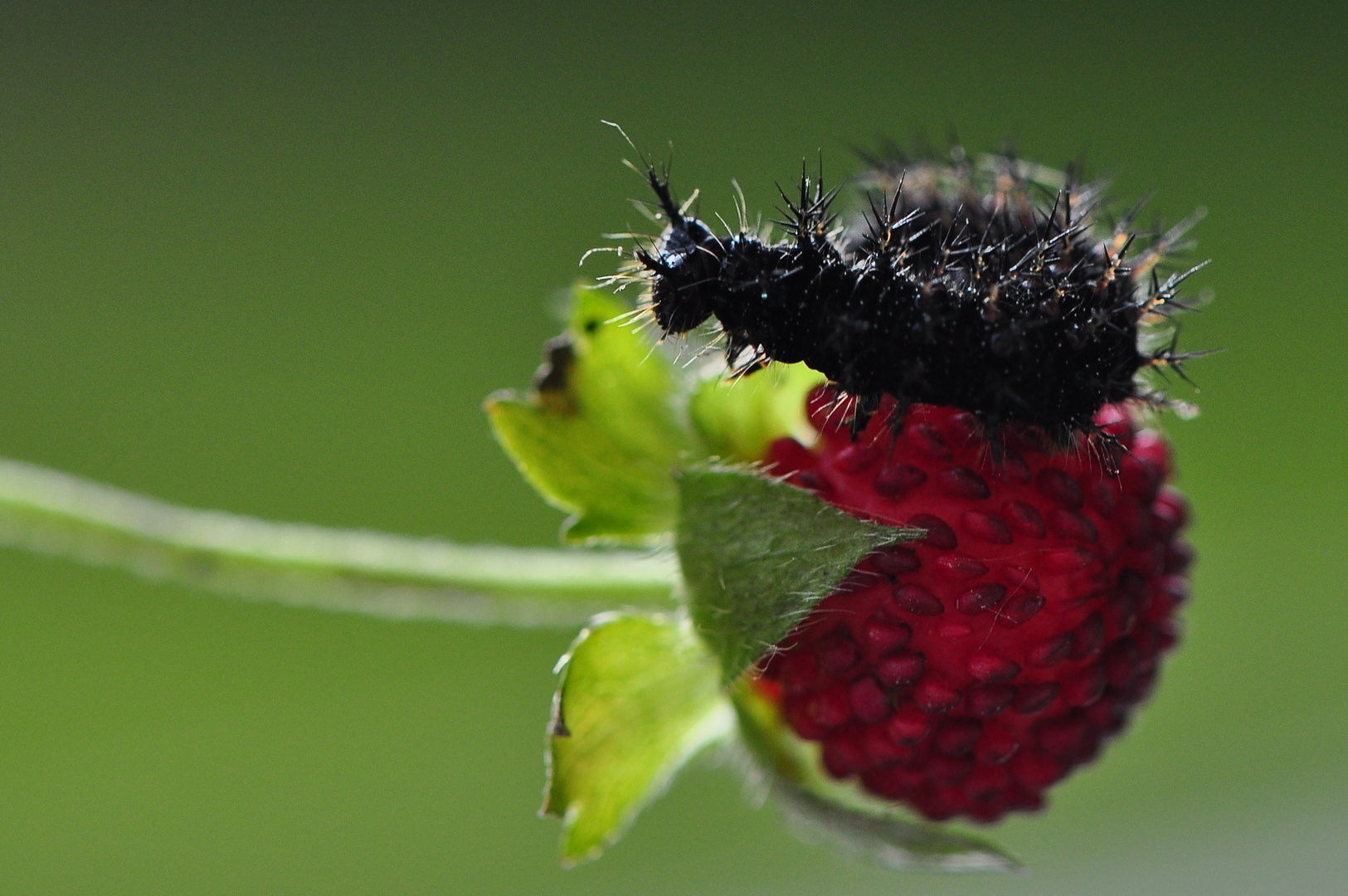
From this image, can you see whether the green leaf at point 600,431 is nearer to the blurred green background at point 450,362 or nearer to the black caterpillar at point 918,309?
the black caterpillar at point 918,309

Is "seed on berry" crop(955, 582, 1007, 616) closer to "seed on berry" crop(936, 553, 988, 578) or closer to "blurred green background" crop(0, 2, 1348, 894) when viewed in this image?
"seed on berry" crop(936, 553, 988, 578)

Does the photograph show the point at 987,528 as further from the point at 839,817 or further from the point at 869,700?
the point at 839,817

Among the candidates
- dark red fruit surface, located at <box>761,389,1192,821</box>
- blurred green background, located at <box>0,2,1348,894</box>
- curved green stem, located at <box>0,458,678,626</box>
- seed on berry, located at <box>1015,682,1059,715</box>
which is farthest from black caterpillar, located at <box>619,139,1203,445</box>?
blurred green background, located at <box>0,2,1348,894</box>

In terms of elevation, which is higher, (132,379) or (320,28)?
(320,28)

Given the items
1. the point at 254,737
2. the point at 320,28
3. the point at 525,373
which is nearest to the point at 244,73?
the point at 320,28

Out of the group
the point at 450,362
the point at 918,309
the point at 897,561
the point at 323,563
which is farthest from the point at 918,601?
the point at 450,362

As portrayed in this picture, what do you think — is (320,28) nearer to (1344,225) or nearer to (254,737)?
(254,737)
